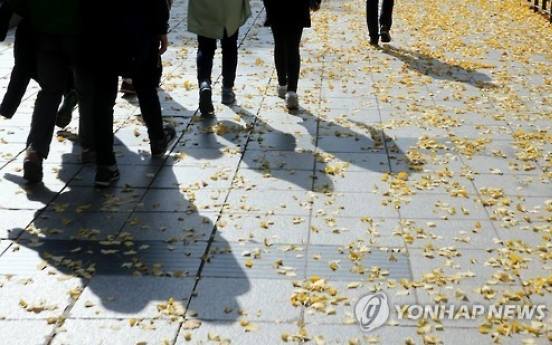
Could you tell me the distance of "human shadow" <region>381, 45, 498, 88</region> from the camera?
9969 mm

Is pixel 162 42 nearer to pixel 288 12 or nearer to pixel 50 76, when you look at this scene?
pixel 50 76

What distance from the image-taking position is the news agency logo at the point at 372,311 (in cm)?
421

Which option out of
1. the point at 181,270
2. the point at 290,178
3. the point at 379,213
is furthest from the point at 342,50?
the point at 181,270

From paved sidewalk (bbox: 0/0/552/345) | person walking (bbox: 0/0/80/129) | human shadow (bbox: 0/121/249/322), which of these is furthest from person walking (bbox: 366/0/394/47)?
person walking (bbox: 0/0/80/129)

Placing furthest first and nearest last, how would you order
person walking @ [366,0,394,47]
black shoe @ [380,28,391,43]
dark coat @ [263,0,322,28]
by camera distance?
black shoe @ [380,28,391,43] → person walking @ [366,0,394,47] → dark coat @ [263,0,322,28]

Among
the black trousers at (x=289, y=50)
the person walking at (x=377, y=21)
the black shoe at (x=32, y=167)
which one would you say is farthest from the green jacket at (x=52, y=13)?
the person walking at (x=377, y=21)

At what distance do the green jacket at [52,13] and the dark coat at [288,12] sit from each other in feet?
9.11

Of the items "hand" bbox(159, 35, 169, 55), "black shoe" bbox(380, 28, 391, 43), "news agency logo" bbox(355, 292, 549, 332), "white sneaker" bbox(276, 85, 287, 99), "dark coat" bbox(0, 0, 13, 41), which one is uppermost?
"dark coat" bbox(0, 0, 13, 41)

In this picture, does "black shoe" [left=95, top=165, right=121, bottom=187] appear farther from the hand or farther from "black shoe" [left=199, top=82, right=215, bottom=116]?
"black shoe" [left=199, top=82, right=215, bottom=116]

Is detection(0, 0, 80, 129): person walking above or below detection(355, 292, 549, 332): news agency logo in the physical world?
above

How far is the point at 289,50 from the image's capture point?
859 cm

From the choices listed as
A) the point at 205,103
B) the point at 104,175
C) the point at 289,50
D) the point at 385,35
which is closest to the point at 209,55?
the point at 205,103

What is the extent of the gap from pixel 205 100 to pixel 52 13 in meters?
2.44

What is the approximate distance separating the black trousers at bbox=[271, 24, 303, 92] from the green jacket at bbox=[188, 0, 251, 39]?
497mm
